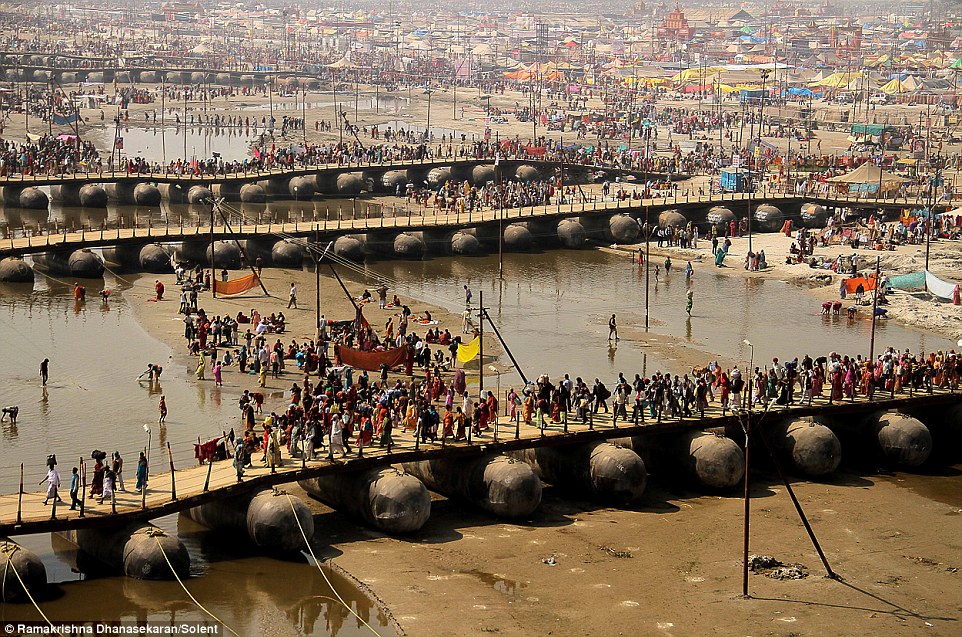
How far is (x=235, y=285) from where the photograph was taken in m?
56.2

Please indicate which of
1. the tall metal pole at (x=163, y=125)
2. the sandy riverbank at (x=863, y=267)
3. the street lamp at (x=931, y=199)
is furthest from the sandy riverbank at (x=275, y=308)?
the tall metal pole at (x=163, y=125)

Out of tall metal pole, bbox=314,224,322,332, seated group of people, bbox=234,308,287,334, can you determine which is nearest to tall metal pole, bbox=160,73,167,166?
tall metal pole, bbox=314,224,322,332

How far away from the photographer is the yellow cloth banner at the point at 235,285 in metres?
56.2

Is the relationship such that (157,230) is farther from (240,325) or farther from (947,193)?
(947,193)

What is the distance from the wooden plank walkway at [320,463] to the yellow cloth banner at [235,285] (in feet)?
59.2

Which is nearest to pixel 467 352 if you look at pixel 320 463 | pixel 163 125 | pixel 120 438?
pixel 120 438

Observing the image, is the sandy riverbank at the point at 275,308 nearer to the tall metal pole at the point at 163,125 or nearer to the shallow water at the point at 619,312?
the shallow water at the point at 619,312

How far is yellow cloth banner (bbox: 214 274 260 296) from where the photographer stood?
56156 mm

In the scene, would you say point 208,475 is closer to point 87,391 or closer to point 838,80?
point 87,391

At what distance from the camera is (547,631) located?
28.5 meters

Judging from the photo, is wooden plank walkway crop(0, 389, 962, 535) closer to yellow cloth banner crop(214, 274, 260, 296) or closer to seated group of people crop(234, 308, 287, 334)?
seated group of people crop(234, 308, 287, 334)

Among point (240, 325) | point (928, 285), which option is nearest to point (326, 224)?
point (240, 325)

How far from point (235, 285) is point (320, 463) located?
23.4m

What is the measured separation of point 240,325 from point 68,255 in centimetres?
1231
